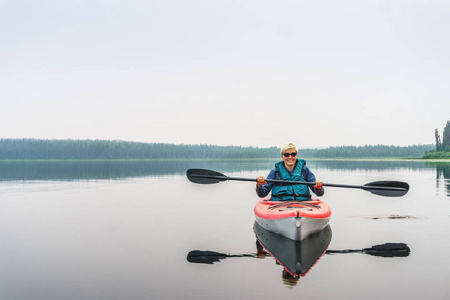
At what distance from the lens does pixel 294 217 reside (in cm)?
930

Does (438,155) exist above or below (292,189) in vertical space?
above

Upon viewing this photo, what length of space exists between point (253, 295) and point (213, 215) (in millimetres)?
9486

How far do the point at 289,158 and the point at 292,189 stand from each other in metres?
0.92

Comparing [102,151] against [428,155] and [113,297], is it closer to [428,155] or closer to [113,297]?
[428,155]

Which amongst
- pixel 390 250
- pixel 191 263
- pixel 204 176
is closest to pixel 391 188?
pixel 390 250

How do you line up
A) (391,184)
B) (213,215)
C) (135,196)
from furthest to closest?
(135,196) → (213,215) → (391,184)

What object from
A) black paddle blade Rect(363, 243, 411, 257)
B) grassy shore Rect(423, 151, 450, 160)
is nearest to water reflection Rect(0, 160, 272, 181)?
black paddle blade Rect(363, 243, 411, 257)

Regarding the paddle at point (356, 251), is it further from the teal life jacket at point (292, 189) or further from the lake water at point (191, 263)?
the teal life jacket at point (292, 189)

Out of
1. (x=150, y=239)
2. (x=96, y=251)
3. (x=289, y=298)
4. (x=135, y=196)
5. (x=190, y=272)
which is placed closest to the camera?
(x=289, y=298)

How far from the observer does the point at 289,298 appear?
6523 millimetres

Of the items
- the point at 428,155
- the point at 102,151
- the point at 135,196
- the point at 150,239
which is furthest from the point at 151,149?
the point at 150,239

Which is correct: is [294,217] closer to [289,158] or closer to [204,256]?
[204,256]

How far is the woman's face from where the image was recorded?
11484 millimetres

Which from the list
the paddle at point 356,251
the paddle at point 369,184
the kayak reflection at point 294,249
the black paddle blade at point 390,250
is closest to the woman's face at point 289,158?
the paddle at point 369,184
